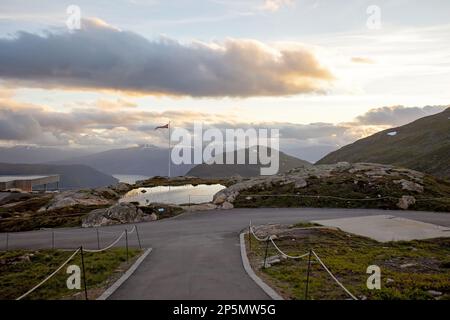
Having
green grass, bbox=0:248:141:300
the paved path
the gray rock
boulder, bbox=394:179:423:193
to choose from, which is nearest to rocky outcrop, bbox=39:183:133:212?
the paved path

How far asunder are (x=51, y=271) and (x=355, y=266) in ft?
53.2

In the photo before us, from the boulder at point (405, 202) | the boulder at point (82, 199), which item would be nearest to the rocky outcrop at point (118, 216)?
the boulder at point (82, 199)

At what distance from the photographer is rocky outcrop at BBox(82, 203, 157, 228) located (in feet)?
136

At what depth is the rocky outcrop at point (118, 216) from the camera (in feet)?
136

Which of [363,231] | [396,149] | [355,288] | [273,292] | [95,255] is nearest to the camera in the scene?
[273,292]

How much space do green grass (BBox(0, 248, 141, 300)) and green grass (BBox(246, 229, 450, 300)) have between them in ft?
23.5

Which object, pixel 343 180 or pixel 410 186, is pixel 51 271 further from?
pixel 410 186

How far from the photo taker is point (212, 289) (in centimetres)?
1473

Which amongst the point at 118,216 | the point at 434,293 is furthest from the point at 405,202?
the point at 434,293

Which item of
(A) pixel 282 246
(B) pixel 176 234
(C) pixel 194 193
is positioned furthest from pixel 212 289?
(C) pixel 194 193

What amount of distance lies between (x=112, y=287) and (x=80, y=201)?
51263mm

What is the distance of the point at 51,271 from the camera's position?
849 inches

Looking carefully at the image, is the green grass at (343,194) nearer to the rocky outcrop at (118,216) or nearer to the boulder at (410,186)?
the boulder at (410,186)
